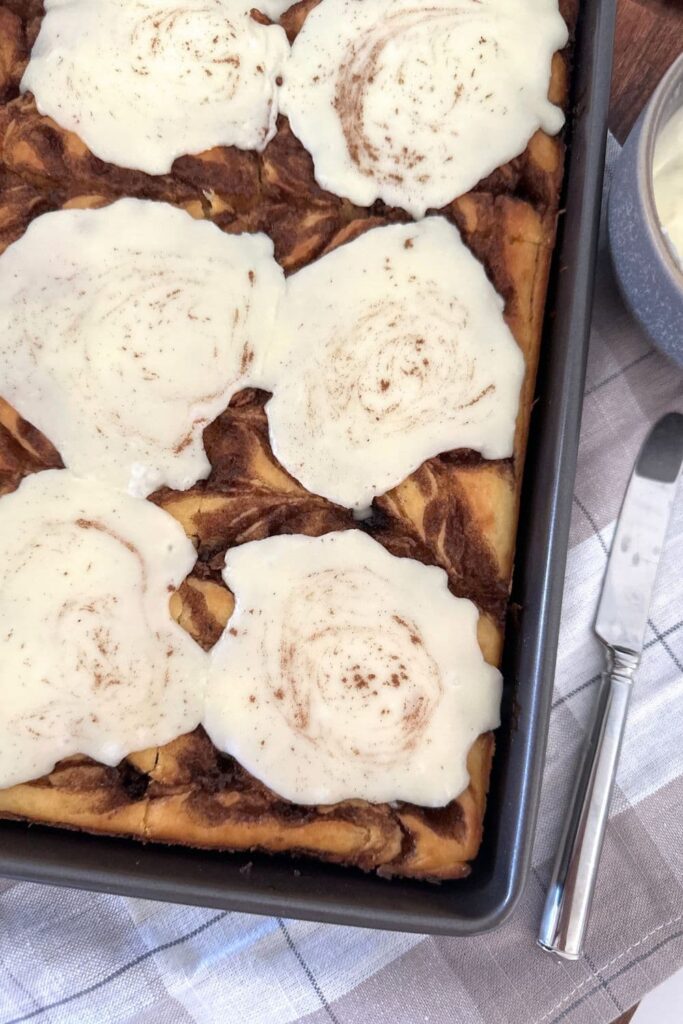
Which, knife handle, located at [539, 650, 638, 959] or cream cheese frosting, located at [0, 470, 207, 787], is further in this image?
knife handle, located at [539, 650, 638, 959]

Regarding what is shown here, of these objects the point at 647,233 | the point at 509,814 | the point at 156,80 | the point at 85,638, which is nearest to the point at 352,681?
the point at 509,814

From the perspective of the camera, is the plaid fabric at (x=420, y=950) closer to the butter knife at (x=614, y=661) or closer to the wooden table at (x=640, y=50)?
the butter knife at (x=614, y=661)

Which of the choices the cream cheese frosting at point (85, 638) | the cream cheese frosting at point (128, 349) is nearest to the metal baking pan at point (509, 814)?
the cream cheese frosting at point (85, 638)

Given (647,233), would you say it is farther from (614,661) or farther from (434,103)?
(614,661)

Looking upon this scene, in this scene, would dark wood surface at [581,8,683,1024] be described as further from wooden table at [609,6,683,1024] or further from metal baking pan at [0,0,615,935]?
metal baking pan at [0,0,615,935]

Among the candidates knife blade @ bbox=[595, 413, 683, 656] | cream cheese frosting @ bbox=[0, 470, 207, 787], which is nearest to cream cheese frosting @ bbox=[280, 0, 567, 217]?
knife blade @ bbox=[595, 413, 683, 656]

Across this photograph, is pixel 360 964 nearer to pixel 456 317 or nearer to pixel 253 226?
pixel 456 317
